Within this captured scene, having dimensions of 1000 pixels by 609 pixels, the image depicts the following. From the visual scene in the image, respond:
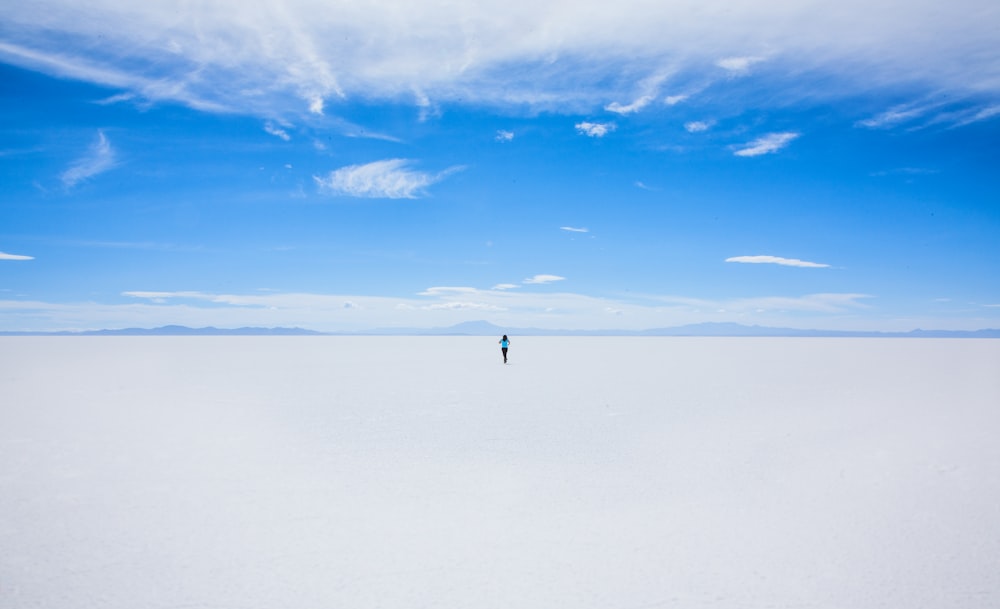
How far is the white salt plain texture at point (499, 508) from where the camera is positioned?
4.19 metres

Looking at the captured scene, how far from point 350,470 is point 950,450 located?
8.08 meters

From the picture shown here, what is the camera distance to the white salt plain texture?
4.19 metres

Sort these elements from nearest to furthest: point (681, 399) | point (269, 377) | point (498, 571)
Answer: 1. point (498, 571)
2. point (681, 399)
3. point (269, 377)

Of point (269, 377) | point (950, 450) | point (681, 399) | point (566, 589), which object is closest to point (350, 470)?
point (566, 589)

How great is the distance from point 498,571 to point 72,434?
27.7 ft

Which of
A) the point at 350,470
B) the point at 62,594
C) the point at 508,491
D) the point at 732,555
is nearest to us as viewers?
the point at 62,594

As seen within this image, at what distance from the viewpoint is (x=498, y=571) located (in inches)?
174

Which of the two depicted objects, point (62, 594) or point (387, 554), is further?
point (387, 554)

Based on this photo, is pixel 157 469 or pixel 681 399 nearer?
pixel 157 469

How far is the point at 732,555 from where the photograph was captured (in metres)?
4.71

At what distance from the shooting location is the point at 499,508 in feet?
19.2

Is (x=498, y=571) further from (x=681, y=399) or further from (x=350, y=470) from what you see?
(x=681, y=399)

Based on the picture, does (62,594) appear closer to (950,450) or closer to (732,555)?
(732,555)

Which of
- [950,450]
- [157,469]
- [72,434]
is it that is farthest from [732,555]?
[72,434]
